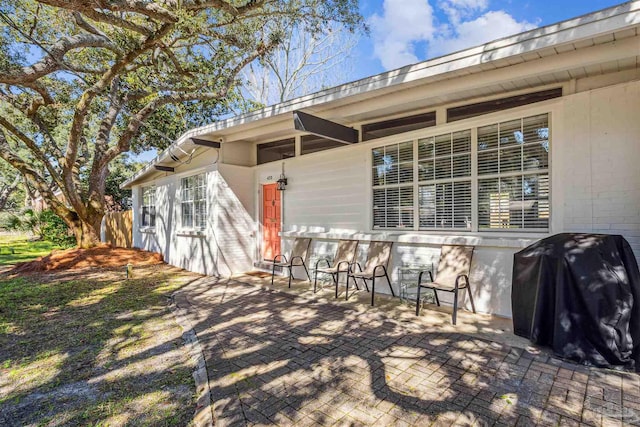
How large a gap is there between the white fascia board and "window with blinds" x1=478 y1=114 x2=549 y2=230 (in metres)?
1.29

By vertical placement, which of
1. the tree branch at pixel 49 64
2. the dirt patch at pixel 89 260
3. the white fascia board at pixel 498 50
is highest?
the tree branch at pixel 49 64

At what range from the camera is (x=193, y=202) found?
28.9ft

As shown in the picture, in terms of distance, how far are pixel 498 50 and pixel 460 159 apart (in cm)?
172

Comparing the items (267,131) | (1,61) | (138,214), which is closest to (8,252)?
(138,214)

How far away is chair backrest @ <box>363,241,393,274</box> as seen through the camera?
18.1 ft

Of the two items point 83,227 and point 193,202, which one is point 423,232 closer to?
point 193,202

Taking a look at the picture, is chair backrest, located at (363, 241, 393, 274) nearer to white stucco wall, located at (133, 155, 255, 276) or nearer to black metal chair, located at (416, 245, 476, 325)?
black metal chair, located at (416, 245, 476, 325)

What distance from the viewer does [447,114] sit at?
5.02 meters

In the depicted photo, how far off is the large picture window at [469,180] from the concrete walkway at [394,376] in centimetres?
145

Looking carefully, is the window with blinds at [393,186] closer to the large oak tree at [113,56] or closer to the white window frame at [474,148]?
the white window frame at [474,148]

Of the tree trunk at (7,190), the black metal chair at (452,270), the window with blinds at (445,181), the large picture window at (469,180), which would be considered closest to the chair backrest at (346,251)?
the large picture window at (469,180)

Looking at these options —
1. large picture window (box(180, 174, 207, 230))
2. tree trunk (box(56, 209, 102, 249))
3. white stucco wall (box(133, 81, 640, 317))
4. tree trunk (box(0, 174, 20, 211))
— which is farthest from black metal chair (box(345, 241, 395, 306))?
tree trunk (box(0, 174, 20, 211))

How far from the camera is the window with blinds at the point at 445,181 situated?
4871mm

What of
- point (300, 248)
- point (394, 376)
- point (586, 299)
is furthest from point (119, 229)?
point (586, 299)
